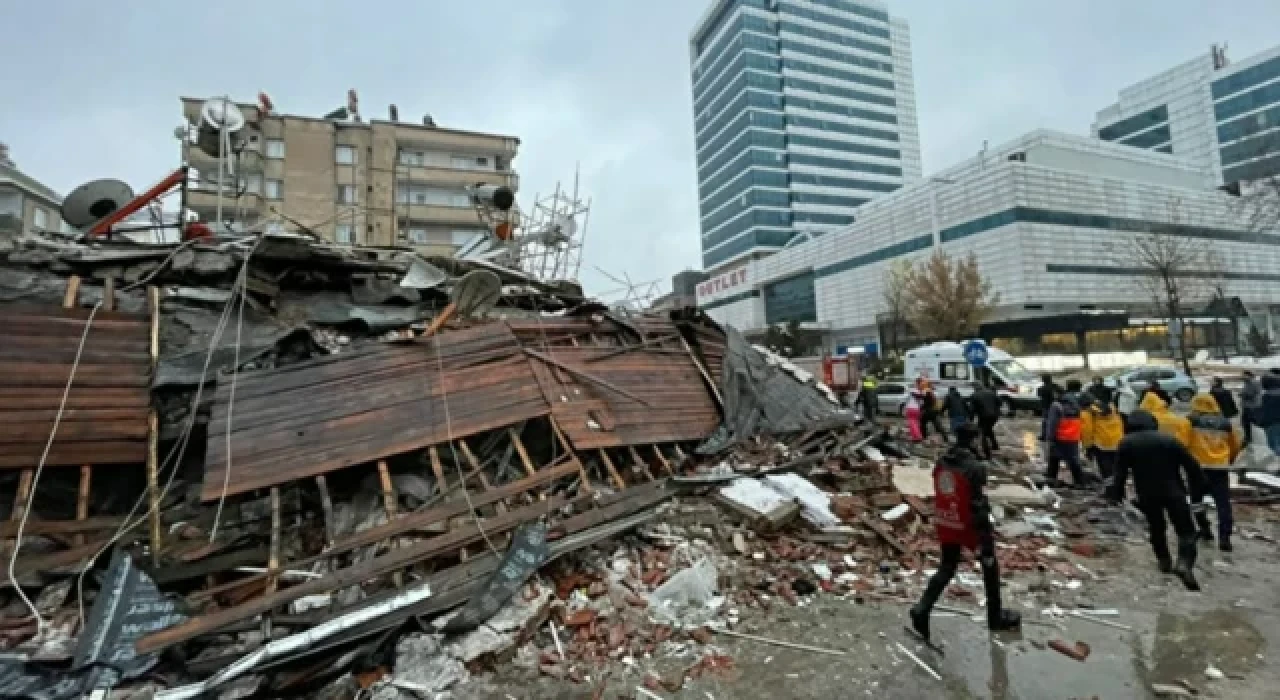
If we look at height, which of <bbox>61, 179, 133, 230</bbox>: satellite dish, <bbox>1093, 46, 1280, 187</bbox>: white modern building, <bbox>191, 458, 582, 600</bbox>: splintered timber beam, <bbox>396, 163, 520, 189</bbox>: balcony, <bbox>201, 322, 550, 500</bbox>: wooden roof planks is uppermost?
<bbox>1093, 46, 1280, 187</bbox>: white modern building

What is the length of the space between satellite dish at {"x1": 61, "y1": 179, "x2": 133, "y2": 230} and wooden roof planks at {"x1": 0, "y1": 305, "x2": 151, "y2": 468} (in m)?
4.37

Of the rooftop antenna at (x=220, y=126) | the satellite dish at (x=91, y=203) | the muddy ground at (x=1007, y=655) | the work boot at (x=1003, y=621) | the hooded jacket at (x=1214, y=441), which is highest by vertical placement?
the rooftop antenna at (x=220, y=126)

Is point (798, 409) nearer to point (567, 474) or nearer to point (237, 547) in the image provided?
point (567, 474)

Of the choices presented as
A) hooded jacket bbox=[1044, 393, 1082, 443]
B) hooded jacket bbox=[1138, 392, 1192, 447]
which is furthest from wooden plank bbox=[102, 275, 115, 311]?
hooded jacket bbox=[1044, 393, 1082, 443]

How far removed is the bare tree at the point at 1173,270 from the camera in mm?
26788

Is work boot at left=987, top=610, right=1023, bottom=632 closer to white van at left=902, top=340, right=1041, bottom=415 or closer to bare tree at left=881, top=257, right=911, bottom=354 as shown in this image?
white van at left=902, top=340, right=1041, bottom=415

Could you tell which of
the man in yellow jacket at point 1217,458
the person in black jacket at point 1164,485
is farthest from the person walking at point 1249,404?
the person in black jacket at point 1164,485

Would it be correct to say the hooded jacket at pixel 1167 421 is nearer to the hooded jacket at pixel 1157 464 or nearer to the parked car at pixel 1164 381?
the hooded jacket at pixel 1157 464

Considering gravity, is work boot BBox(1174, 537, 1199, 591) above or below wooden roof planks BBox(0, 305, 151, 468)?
below

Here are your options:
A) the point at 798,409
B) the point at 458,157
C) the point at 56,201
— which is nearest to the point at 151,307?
the point at 798,409

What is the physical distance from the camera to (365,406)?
5.84 meters

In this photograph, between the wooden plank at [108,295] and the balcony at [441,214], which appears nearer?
the wooden plank at [108,295]

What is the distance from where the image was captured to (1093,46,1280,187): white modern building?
51875 millimetres

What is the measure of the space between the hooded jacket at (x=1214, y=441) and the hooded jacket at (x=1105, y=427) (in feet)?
5.69
